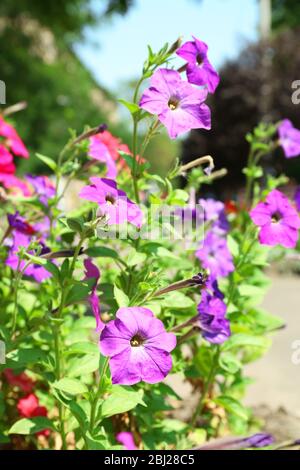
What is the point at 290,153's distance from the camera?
6.95 ft

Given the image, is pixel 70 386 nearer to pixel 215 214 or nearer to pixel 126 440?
pixel 126 440

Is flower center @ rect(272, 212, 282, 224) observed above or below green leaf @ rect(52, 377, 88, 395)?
above

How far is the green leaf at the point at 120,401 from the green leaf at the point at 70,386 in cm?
7

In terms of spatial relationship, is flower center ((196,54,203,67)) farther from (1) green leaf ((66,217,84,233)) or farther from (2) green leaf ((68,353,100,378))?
(2) green leaf ((68,353,100,378))

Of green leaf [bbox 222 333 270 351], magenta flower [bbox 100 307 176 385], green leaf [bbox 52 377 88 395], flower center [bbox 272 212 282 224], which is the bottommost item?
green leaf [bbox 52 377 88 395]

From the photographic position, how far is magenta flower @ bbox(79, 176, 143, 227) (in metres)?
1.23

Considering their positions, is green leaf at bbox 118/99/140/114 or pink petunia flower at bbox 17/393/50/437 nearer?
green leaf at bbox 118/99/140/114

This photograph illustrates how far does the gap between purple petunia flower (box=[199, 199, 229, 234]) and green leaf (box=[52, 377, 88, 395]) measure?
882mm

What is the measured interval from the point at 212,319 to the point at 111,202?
0.41 m

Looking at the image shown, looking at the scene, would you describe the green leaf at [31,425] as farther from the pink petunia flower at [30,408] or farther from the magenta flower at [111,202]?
the magenta flower at [111,202]

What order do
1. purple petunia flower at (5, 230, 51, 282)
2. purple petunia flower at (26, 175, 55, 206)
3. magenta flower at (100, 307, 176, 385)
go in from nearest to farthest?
1. magenta flower at (100, 307, 176, 385)
2. purple petunia flower at (5, 230, 51, 282)
3. purple petunia flower at (26, 175, 55, 206)

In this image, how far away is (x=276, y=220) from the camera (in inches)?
62.8

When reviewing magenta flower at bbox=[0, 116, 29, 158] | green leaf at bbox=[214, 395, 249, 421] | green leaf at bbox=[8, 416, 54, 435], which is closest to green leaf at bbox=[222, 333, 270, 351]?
green leaf at bbox=[214, 395, 249, 421]
